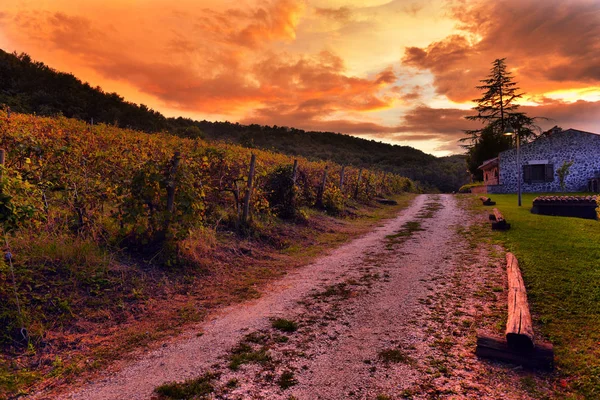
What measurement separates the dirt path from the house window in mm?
28954

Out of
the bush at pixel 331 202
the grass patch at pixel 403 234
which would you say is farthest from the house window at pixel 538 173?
the bush at pixel 331 202

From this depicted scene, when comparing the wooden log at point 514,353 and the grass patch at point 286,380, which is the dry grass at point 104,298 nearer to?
the grass patch at point 286,380

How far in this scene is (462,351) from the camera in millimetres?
3658

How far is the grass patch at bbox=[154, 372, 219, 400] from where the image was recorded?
114 inches

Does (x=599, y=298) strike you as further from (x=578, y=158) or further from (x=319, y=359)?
(x=578, y=158)

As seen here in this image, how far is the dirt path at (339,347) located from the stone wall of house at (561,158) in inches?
1138

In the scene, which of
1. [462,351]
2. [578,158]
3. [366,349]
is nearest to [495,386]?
[462,351]

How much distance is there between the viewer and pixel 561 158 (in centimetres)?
2814

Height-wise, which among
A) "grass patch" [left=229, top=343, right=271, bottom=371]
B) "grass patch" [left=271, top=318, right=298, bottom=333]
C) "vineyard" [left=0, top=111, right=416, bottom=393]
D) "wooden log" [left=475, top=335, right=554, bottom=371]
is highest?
"vineyard" [left=0, top=111, right=416, bottom=393]

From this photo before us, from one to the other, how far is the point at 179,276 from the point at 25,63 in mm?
35739

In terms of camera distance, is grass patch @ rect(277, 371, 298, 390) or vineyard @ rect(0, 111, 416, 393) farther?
vineyard @ rect(0, 111, 416, 393)

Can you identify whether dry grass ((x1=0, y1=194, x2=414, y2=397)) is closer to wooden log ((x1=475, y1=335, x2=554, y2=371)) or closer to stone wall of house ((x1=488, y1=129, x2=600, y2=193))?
wooden log ((x1=475, y1=335, x2=554, y2=371))

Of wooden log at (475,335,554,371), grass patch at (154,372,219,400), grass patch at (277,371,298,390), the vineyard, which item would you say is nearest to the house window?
the vineyard

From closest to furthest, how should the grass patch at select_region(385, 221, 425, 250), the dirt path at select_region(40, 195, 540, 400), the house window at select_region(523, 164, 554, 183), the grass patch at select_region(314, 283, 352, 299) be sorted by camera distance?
the dirt path at select_region(40, 195, 540, 400) < the grass patch at select_region(314, 283, 352, 299) < the grass patch at select_region(385, 221, 425, 250) < the house window at select_region(523, 164, 554, 183)
